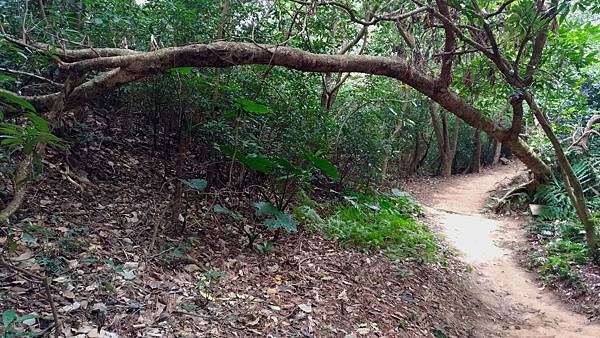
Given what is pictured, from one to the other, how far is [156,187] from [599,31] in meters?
6.18

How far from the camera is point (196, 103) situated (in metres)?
3.97

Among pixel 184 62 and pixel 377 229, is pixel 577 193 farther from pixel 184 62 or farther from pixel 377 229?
pixel 184 62

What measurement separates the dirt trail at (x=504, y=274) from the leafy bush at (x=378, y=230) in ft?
2.28

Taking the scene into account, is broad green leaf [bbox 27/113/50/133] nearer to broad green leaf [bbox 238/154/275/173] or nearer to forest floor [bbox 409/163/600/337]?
broad green leaf [bbox 238/154/275/173]

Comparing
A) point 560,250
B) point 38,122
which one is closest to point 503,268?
point 560,250

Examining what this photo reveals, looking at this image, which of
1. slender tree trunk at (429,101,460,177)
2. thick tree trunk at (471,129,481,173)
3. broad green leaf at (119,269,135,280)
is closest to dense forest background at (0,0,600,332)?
broad green leaf at (119,269,135,280)

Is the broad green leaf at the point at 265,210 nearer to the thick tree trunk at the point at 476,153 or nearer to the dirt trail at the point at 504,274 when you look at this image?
the dirt trail at the point at 504,274

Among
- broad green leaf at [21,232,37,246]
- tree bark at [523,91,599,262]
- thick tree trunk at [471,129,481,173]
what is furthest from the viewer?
thick tree trunk at [471,129,481,173]

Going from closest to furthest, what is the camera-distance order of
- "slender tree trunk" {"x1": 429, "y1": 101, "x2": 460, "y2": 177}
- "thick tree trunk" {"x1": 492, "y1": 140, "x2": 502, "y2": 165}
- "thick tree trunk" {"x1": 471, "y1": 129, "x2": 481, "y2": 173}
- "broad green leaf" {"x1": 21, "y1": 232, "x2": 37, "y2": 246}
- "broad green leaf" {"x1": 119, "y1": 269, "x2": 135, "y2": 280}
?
"broad green leaf" {"x1": 21, "y1": 232, "x2": 37, "y2": 246} → "broad green leaf" {"x1": 119, "y1": 269, "x2": 135, "y2": 280} → "slender tree trunk" {"x1": 429, "y1": 101, "x2": 460, "y2": 177} → "thick tree trunk" {"x1": 471, "y1": 129, "x2": 481, "y2": 173} → "thick tree trunk" {"x1": 492, "y1": 140, "x2": 502, "y2": 165}

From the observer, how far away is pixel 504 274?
5.42 m

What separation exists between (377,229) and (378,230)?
7cm

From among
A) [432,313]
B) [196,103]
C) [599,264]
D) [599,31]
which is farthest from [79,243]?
[599,31]

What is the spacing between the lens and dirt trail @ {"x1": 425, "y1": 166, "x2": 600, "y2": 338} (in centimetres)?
404

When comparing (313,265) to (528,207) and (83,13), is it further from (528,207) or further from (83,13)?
(528,207)
